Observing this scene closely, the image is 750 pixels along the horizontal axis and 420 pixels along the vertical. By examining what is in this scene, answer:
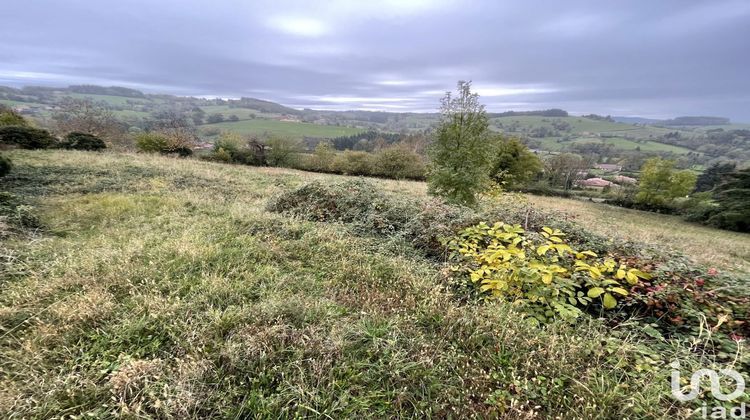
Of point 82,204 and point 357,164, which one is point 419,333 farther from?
point 357,164

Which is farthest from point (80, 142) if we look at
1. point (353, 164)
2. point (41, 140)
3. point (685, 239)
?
point (685, 239)

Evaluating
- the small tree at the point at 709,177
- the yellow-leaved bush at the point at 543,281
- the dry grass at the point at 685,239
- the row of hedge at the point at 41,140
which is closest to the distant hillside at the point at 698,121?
the small tree at the point at 709,177

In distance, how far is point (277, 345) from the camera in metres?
2.63

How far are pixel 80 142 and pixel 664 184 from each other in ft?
171

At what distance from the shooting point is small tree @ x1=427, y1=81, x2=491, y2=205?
9945mm

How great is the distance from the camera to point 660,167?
31047 millimetres

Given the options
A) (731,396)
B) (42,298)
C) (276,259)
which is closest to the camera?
(731,396)

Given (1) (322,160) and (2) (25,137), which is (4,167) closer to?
(2) (25,137)

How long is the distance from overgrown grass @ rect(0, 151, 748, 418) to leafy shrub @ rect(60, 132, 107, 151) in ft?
66.7

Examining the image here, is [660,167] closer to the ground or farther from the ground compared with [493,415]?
farther from the ground

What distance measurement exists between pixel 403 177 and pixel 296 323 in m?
29.9

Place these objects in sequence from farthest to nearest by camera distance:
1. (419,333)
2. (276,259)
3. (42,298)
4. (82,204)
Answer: (82,204) < (276,259) < (42,298) < (419,333)

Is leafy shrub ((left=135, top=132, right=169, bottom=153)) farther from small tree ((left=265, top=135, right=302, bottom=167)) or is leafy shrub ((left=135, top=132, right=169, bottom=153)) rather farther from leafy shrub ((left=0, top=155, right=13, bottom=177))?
leafy shrub ((left=0, top=155, right=13, bottom=177))

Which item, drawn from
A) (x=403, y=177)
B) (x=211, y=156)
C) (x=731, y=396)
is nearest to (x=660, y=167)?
(x=403, y=177)
